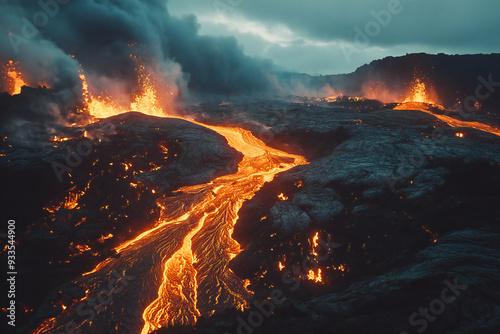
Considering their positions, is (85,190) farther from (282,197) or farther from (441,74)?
(441,74)

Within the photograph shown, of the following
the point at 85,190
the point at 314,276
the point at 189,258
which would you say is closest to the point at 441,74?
the point at 314,276

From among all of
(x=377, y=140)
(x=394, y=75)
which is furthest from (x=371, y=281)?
(x=394, y=75)

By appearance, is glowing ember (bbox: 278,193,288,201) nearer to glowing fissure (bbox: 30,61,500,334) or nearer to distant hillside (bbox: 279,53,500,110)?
glowing fissure (bbox: 30,61,500,334)

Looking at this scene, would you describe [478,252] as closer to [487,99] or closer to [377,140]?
[377,140]

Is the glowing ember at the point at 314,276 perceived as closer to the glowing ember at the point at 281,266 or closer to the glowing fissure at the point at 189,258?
the glowing fissure at the point at 189,258

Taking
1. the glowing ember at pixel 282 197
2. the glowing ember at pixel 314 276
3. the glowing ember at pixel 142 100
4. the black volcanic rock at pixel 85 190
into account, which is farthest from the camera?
the glowing ember at pixel 142 100

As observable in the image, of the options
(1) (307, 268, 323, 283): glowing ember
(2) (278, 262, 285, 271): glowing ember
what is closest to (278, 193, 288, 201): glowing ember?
(2) (278, 262, 285, 271): glowing ember

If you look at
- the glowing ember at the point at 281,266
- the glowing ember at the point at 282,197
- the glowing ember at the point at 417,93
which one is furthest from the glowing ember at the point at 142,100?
the glowing ember at the point at 417,93
